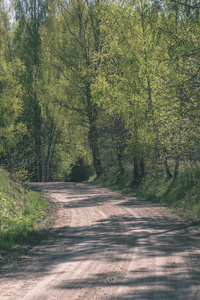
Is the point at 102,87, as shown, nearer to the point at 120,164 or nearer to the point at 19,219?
the point at 120,164

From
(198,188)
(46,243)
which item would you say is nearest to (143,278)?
(46,243)

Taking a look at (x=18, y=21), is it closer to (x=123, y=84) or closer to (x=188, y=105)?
(x=123, y=84)

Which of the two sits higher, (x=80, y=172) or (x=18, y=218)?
(x=80, y=172)

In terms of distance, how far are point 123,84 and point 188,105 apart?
7.19m

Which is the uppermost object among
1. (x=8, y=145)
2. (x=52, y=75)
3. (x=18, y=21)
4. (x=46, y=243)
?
(x=18, y=21)

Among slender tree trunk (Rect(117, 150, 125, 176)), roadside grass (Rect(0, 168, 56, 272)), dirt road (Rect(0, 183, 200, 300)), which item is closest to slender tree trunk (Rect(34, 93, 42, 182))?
slender tree trunk (Rect(117, 150, 125, 176))

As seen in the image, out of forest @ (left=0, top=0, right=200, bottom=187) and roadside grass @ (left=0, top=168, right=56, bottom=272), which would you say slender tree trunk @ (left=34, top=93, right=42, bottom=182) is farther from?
roadside grass @ (left=0, top=168, right=56, bottom=272)

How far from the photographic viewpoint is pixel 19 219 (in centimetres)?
1055

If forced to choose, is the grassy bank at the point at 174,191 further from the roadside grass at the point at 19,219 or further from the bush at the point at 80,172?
the bush at the point at 80,172

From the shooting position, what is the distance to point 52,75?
116ft

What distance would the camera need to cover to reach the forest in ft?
38.1

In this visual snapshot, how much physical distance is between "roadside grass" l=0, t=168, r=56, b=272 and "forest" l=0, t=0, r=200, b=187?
139 centimetres

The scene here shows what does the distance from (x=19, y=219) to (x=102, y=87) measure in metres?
11.7

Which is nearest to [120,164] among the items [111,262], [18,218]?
[18,218]
